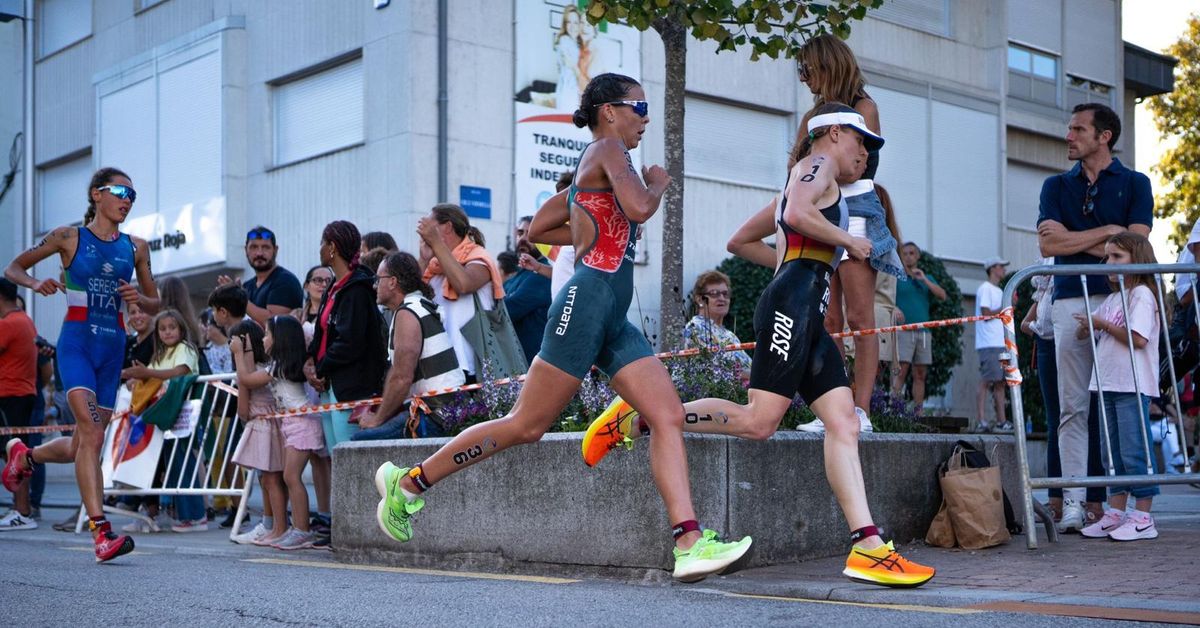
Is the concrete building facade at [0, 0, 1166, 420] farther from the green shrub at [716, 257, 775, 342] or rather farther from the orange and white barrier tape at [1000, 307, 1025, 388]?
the orange and white barrier tape at [1000, 307, 1025, 388]

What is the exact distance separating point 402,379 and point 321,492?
1.84m

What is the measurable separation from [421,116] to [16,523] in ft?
26.0

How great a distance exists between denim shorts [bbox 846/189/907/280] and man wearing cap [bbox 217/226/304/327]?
5521 mm

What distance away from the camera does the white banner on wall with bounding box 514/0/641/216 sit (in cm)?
1962

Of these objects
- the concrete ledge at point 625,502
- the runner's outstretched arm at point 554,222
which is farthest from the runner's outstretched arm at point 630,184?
the concrete ledge at point 625,502

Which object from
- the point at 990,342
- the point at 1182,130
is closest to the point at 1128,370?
the point at 990,342

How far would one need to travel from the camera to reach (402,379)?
8969 mm

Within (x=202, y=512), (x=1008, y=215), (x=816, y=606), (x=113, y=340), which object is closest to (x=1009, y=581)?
(x=816, y=606)

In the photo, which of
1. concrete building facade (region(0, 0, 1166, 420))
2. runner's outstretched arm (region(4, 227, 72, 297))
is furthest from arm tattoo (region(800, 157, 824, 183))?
concrete building facade (region(0, 0, 1166, 420))

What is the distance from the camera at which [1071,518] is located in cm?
859

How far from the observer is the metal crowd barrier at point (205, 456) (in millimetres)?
11406

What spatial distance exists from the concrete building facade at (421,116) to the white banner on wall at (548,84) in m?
0.20

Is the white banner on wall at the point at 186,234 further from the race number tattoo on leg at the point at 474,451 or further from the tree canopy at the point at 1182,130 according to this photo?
the tree canopy at the point at 1182,130

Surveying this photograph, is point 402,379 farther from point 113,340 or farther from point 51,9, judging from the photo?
point 51,9
